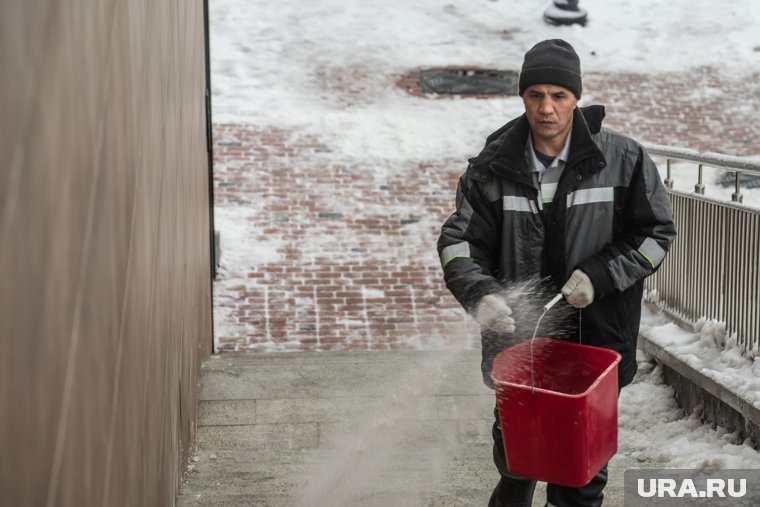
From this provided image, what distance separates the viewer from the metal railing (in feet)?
18.2

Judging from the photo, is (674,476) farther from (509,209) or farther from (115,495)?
(115,495)

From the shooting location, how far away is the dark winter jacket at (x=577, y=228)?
3727 millimetres

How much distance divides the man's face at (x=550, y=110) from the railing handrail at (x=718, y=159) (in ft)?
6.07

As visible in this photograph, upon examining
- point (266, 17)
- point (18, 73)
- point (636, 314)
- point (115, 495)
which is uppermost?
point (18, 73)

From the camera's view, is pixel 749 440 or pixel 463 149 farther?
pixel 463 149

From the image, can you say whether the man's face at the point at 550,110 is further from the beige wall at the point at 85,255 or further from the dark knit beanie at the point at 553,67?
the beige wall at the point at 85,255

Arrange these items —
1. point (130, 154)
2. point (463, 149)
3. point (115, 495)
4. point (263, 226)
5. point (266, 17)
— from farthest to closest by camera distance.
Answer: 1. point (266, 17)
2. point (463, 149)
3. point (263, 226)
4. point (130, 154)
5. point (115, 495)

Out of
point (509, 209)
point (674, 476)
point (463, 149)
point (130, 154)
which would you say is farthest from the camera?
point (463, 149)

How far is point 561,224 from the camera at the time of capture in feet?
12.4

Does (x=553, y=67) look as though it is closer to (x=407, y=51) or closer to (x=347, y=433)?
(x=347, y=433)

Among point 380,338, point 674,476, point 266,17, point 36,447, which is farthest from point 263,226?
point 36,447

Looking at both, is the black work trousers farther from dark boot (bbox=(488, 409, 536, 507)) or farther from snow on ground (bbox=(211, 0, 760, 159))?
snow on ground (bbox=(211, 0, 760, 159))

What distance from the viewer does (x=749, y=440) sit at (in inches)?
196

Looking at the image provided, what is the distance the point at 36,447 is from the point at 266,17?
1355 cm
